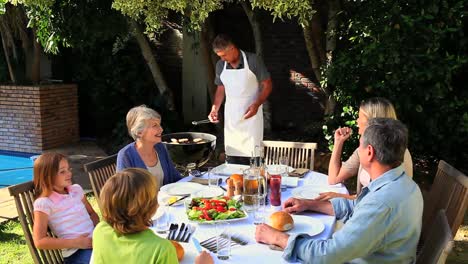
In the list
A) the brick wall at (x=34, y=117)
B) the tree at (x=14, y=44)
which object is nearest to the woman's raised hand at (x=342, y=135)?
the brick wall at (x=34, y=117)

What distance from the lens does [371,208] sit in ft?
5.89

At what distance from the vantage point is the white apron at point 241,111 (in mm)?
4426

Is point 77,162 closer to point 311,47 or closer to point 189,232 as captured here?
point 311,47

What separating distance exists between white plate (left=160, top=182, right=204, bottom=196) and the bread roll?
0.75 m

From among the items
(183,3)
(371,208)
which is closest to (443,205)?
(371,208)

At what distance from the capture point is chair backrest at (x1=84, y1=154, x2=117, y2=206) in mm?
3021

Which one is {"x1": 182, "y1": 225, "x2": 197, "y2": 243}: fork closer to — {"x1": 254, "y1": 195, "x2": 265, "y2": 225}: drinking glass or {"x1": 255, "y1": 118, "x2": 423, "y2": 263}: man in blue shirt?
{"x1": 254, "y1": 195, "x2": 265, "y2": 225}: drinking glass

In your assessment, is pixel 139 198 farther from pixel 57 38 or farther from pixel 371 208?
pixel 57 38

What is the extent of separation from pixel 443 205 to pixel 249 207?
44.4 inches

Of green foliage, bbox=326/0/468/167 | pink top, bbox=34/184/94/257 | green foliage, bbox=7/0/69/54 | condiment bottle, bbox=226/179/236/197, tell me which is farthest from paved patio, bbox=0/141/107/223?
green foliage, bbox=326/0/468/167

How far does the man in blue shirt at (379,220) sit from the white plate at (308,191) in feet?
2.31

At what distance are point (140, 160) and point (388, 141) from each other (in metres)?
1.66

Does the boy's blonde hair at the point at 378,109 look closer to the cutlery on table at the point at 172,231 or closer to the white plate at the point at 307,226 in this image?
the white plate at the point at 307,226

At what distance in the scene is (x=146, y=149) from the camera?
10.2 ft
